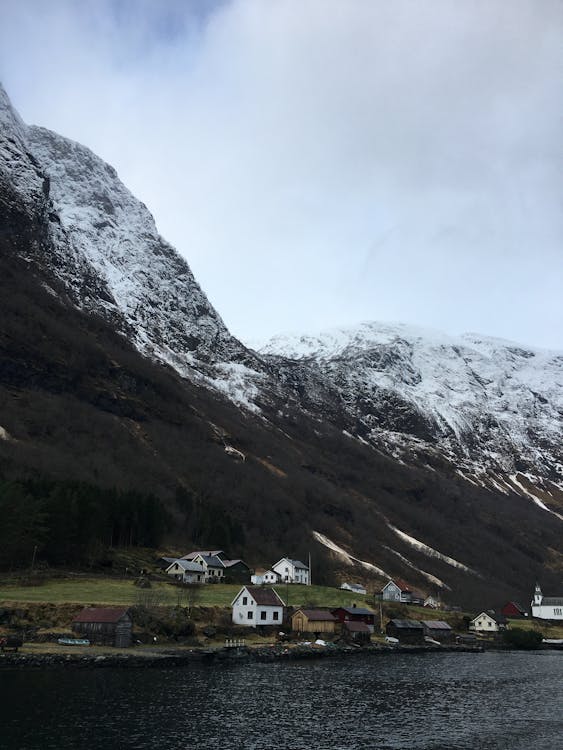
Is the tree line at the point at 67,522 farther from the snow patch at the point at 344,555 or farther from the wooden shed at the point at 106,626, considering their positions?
the snow patch at the point at 344,555

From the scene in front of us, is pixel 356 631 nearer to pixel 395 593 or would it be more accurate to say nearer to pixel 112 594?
pixel 112 594

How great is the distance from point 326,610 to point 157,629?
33.7 m

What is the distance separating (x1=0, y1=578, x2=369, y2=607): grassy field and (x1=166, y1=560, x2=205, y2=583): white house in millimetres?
4164

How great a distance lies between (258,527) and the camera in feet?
575

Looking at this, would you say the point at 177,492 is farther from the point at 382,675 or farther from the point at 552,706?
the point at 552,706

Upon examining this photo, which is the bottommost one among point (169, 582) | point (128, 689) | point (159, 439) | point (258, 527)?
point (128, 689)

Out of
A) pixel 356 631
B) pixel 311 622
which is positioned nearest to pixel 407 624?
pixel 356 631

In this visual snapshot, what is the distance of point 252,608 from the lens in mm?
94812

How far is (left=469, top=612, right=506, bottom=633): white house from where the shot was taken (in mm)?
135125

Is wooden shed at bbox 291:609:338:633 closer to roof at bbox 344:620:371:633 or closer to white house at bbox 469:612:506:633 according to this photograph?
roof at bbox 344:620:371:633

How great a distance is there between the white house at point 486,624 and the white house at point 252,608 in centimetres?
5734

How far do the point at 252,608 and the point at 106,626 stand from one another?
25317 mm

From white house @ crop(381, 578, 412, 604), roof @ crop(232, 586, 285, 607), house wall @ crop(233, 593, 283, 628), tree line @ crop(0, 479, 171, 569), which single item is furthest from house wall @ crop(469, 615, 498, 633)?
tree line @ crop(0, 479, 171, 569)

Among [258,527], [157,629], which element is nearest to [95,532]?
[157,629]
